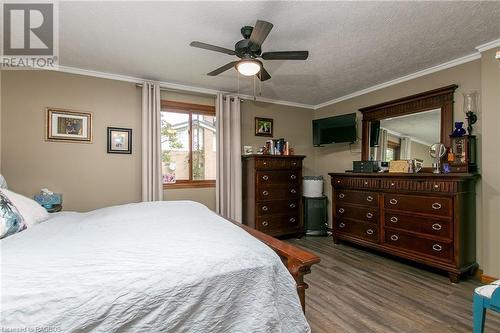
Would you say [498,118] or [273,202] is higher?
[498,118]

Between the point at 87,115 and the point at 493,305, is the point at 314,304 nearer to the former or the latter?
the point at 493,305

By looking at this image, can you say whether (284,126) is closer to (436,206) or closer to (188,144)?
(188,144)

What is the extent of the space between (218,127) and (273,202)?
153 cm

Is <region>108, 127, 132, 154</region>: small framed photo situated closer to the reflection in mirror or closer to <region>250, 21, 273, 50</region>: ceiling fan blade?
<region>250, 21, 273, 50</region>: ceiling fan blade

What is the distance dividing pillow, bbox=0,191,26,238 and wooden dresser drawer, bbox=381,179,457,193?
11.9ft

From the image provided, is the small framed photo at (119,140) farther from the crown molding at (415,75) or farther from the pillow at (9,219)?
the crown molding at (415,75)

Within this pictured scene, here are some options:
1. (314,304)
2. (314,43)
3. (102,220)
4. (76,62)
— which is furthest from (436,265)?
(76,62)

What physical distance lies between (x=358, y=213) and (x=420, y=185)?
0.94m

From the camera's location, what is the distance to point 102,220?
5.25 ft

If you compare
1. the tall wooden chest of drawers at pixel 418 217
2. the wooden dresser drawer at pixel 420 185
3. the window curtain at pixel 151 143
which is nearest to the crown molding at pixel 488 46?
the tall wooden chest of drawers at pixel 418 217

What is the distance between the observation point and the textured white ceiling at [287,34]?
6.52ft

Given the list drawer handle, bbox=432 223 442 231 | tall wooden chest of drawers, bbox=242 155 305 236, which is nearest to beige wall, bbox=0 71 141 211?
tall wooden chest of drawers, bbox=242 155 305 236

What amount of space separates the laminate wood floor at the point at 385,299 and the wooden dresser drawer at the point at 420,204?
719mm

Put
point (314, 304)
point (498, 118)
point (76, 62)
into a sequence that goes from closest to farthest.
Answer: point (314, 304)
point (498, 118)
point (76, 62)
